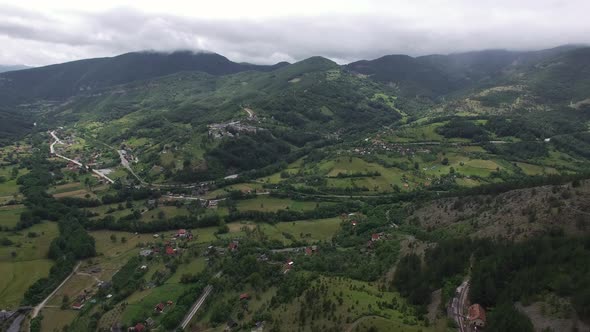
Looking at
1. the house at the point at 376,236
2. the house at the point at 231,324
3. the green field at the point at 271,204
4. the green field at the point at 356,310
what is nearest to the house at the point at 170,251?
the green field at the point at 271,204

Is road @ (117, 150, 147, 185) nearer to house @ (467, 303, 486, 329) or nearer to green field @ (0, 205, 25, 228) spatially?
green field @ (0, 205, 25, 228)

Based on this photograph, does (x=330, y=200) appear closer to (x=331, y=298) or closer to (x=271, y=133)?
(x=331, y=298)

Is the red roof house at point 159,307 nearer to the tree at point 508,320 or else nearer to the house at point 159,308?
the house at point 159,308

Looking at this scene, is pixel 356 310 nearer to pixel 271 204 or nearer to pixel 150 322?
pixel 150 322

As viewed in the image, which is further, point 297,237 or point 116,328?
point 297,237

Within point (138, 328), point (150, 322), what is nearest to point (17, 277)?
point (138, 328)

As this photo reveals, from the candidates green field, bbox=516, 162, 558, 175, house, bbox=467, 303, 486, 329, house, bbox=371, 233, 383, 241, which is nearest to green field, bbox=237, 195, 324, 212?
house, bbox=371, 233, 383, 241

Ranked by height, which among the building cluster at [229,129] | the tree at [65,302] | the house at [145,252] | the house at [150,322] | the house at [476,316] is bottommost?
the house at [150,322]
